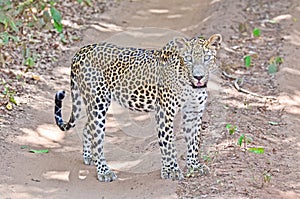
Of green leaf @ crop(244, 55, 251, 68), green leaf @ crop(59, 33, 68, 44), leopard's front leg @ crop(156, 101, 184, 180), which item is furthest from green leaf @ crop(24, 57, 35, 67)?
leopard's front leg @ crop(156, 101, 184, 180)

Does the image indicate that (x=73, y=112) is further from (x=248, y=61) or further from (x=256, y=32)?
(x=256, y=32)

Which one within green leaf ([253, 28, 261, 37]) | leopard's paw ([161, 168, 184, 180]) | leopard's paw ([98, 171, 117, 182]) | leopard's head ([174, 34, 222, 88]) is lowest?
leopard's paw ([98, 171, 117, 182])

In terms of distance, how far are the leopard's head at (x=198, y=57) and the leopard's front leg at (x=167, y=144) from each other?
0.60 m

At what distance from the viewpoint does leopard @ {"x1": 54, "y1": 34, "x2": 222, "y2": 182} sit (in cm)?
756

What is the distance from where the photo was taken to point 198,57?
24.4 ft

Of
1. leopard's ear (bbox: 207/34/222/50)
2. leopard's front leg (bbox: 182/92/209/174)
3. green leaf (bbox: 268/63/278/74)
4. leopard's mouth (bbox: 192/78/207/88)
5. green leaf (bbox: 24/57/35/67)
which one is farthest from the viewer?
green leaf (bbox: 268/63/278/74)

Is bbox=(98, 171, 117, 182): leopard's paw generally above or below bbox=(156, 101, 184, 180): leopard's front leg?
below

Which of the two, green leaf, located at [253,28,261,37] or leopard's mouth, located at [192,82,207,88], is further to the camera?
green leaf, located at [253,28,261,37]

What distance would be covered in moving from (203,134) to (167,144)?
169 centimetres

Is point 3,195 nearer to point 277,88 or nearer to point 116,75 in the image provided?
point 116,75

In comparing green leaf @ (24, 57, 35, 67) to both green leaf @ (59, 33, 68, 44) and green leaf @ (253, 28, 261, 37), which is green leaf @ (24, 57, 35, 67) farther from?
green leaf @ (253, 28, 261, 37)

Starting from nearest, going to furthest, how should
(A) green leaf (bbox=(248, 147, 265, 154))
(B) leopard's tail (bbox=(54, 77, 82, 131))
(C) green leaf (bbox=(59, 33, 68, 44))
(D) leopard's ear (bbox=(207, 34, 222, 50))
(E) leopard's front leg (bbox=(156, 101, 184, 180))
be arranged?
(D) leopard's ear (bbox=(207, 34, 222, 50)) → (E) leopard's front leg (bbox=(156, 101, 184, 180)) → (A) green leaf (bbox=(248, 147, 265, 154)) → (B) leopard's tail (bbox=(54, 77, 82, 131)) → (C) green leaf (bbox=(59, 33, 68, 44))

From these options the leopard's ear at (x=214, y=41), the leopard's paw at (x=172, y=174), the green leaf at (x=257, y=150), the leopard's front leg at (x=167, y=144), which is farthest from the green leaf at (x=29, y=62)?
the leopard's ear at (x=214, y=41)

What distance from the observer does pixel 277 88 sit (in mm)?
11578
